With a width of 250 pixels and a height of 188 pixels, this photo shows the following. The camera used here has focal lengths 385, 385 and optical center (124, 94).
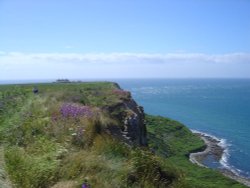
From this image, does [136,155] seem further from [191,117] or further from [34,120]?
[191,117]

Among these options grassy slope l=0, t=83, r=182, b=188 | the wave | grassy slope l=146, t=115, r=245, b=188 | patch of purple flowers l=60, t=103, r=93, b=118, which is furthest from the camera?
the wave

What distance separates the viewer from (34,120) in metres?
10.1

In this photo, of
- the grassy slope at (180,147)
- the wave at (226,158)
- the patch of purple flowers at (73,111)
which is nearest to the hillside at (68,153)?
the patch of purple flowers at (73,111)

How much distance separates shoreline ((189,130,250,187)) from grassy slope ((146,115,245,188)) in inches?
68.2

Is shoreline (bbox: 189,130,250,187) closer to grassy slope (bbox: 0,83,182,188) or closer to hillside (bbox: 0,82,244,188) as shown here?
hillside (bbox: 0,82,244,188)

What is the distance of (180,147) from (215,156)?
8.81m

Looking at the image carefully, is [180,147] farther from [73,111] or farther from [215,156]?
[73,111]

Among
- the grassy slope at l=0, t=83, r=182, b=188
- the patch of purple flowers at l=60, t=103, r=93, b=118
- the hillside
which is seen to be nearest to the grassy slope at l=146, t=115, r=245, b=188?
the patch of purple flowers at l=60, t=103, r=93, b=118

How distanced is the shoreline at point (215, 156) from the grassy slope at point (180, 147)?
68.2 inches

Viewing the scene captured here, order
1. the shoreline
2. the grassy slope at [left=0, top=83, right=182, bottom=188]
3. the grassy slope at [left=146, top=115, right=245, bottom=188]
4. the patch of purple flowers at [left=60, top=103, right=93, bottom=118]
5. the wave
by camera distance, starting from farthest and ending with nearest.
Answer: the wave < the shoreline < the grassy slope at [left=146, top=115, right=245, bottom=188] < the patch of purple flowers at [left=60, top=103, right=93, bottom=118] < the grassy slope at [left=0, top=83, right=182, bottom=188]

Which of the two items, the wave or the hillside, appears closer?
the hillside

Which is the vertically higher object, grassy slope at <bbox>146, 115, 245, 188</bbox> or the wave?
grassy slope at <bbox>146, 115, 245, 188</bbox>

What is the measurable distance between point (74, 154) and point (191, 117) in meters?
131

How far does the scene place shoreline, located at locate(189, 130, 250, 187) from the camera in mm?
59000
